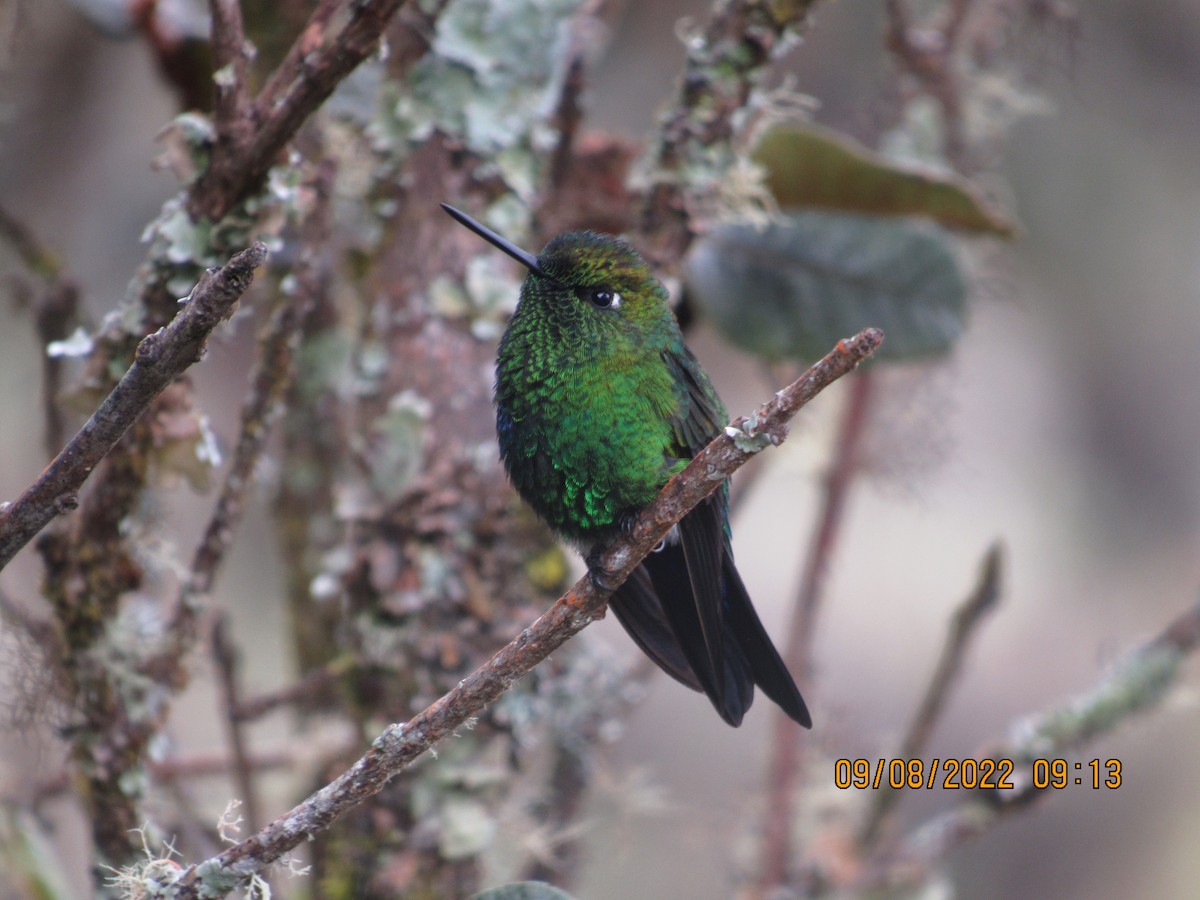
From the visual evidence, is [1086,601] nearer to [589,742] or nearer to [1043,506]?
[1043,506]

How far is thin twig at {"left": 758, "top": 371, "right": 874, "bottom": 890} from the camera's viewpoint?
230 cm

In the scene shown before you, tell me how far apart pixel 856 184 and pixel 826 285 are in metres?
0.23

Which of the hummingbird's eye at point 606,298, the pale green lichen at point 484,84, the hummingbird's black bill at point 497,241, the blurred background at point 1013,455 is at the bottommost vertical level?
the blurred background at point 1013,455

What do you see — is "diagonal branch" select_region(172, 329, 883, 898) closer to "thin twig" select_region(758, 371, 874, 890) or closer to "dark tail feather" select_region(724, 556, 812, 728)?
"dark tail feather" select_region(724, 556, 812, 728)

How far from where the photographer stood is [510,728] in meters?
1.98

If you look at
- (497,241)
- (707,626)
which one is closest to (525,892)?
(707,626)

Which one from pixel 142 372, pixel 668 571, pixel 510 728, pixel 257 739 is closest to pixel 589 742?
pixel 510 728

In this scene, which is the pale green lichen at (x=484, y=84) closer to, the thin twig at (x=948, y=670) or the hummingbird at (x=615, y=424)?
the hummingbird at (x=615, y=424)

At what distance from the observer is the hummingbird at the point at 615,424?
6.14 feet

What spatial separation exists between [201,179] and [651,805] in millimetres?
1536

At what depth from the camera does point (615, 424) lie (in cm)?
191

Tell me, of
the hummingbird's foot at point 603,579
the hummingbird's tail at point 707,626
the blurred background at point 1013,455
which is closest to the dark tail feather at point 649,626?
the hummingbird's tail at point 707,626

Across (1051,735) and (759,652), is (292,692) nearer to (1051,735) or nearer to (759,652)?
(759,652)
